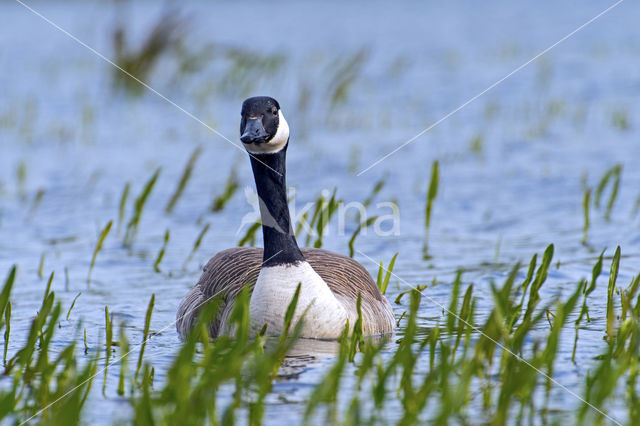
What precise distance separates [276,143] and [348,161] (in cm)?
758

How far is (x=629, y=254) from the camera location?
871cm

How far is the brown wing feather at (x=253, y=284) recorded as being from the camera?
6.30 metres

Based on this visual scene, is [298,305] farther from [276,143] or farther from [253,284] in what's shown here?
[276,143]

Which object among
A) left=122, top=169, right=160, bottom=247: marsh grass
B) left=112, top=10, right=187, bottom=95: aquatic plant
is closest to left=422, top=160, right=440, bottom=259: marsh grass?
left=122, top=169, right=160, bottom=247: marsh grass

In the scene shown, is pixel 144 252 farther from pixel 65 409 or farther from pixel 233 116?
pixel 233 116

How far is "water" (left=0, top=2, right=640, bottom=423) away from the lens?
8000 millimetres

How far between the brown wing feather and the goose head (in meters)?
0.89

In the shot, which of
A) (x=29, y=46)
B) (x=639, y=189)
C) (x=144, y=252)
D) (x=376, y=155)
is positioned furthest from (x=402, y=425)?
(x=29, y=46)

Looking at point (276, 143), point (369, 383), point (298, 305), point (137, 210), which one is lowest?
point (369, 383)

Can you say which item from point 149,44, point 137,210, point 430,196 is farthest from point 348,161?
point 149,44

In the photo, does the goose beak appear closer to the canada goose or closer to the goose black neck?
the canada goose

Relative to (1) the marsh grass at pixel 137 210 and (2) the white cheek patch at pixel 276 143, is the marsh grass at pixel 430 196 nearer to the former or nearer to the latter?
(2) the white cheek patch at pixel 276 143

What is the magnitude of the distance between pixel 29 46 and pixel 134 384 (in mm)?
27070

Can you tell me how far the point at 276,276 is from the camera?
5.95 metres
